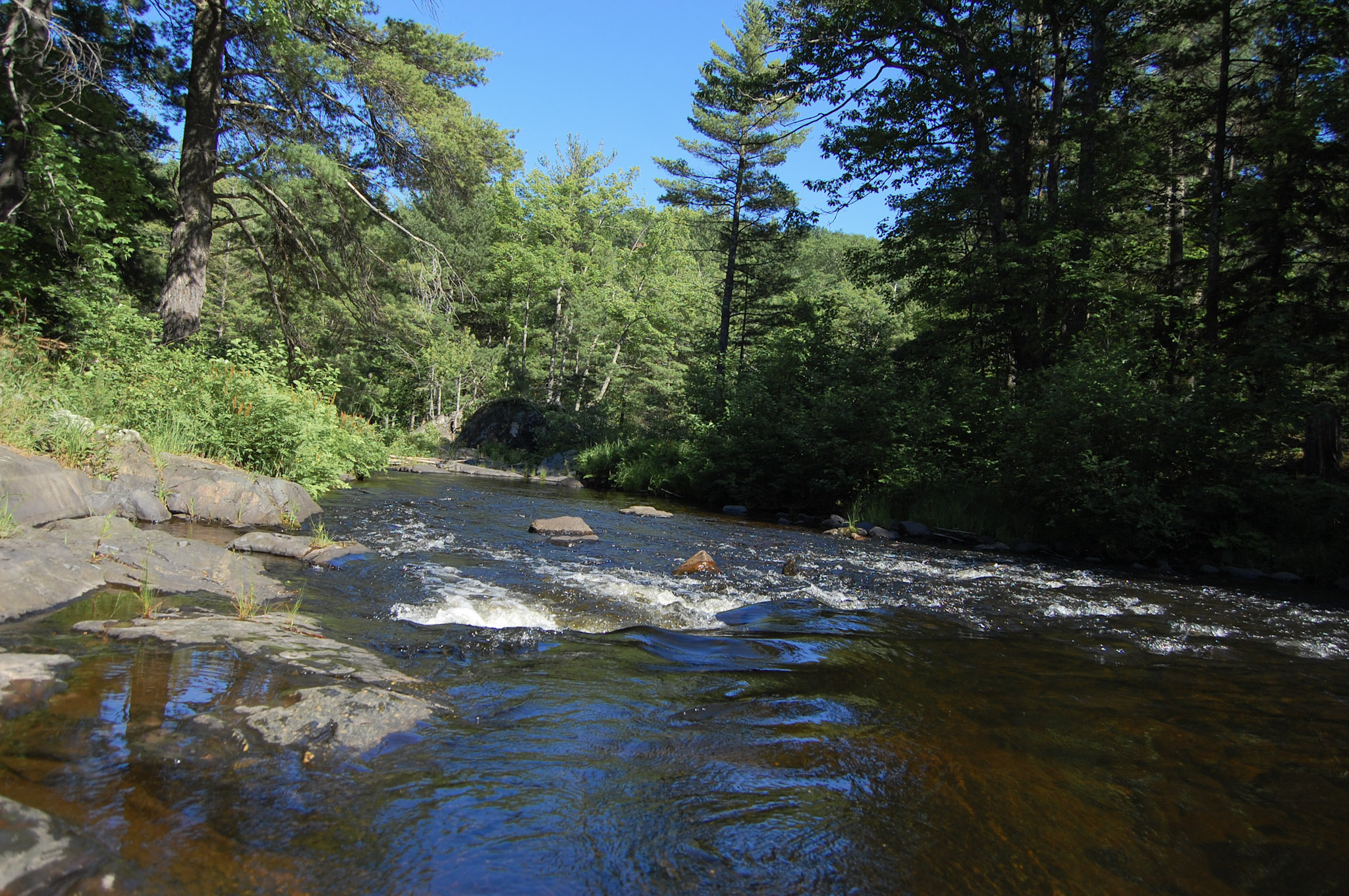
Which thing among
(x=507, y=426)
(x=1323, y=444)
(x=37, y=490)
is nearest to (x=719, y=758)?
(x=37, y=490)

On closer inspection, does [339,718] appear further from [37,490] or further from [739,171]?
[739,171]

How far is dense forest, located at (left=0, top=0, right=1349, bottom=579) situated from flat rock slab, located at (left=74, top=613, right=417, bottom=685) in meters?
4.38

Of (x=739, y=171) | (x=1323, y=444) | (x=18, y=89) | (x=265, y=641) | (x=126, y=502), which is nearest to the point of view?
(x=265, y=641)

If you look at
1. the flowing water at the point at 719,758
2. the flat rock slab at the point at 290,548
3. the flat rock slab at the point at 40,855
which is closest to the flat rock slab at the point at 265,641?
the flowing water at the point at 719,758

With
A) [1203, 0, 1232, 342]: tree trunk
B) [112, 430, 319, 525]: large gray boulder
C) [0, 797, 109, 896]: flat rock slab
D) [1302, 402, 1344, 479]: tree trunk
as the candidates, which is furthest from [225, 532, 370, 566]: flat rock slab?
[1203, 0, 1232, 342]: tree trunk

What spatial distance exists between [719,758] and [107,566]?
15.3 feet

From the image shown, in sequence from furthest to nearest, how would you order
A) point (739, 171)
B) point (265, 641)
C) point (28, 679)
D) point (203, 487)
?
1. point (739, 171)
2. point (203, 487)
3. point (265, 641)
4. point (28, 679)

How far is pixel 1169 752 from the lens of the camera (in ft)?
12.6

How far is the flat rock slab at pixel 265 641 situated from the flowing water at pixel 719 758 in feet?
0.58

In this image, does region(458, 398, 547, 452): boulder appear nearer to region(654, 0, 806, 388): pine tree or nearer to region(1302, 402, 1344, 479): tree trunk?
region(654, 0, 806, 388): pine tree

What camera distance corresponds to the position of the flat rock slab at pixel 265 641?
12.6 ft

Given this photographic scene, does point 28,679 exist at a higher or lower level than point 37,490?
lower

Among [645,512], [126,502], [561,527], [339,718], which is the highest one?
[126,502]

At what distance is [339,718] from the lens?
3.19 m
